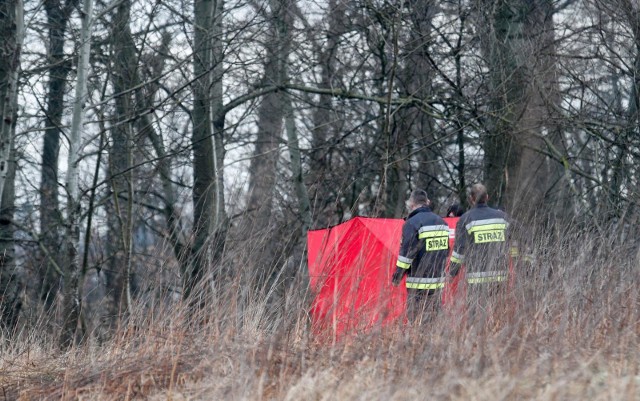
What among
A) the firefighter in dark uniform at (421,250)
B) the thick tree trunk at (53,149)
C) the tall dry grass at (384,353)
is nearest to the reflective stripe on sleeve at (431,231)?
the firefighter in dark uniform at (421,250)

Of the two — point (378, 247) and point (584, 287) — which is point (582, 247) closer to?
point (584, 287)

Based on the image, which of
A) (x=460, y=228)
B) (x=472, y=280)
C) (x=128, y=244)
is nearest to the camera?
(x=472, y=280)

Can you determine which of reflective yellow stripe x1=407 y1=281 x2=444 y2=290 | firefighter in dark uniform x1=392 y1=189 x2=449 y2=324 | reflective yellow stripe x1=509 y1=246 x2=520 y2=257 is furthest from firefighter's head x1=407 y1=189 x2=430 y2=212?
reflective yellow stripe x1=509 y1=246 x2=520 y2=257

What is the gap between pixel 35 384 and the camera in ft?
21.1

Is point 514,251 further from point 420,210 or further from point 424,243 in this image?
point 420,210

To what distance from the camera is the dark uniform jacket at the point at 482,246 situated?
280 inches

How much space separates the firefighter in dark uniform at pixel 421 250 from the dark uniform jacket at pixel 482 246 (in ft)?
0.60

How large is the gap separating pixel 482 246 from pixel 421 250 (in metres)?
0.75

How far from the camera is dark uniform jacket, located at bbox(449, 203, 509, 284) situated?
23.3ft

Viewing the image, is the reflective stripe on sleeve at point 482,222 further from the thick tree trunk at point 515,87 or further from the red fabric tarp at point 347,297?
the thick tree trunk at point 515,87

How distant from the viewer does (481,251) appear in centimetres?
757

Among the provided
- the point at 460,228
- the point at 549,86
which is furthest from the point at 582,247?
the point at 549,86

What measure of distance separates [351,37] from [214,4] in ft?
8.45

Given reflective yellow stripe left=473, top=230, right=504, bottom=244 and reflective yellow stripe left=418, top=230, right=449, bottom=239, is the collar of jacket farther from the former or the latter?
reflective yellow stripe left=473, top=230, right=504, bottom=244
